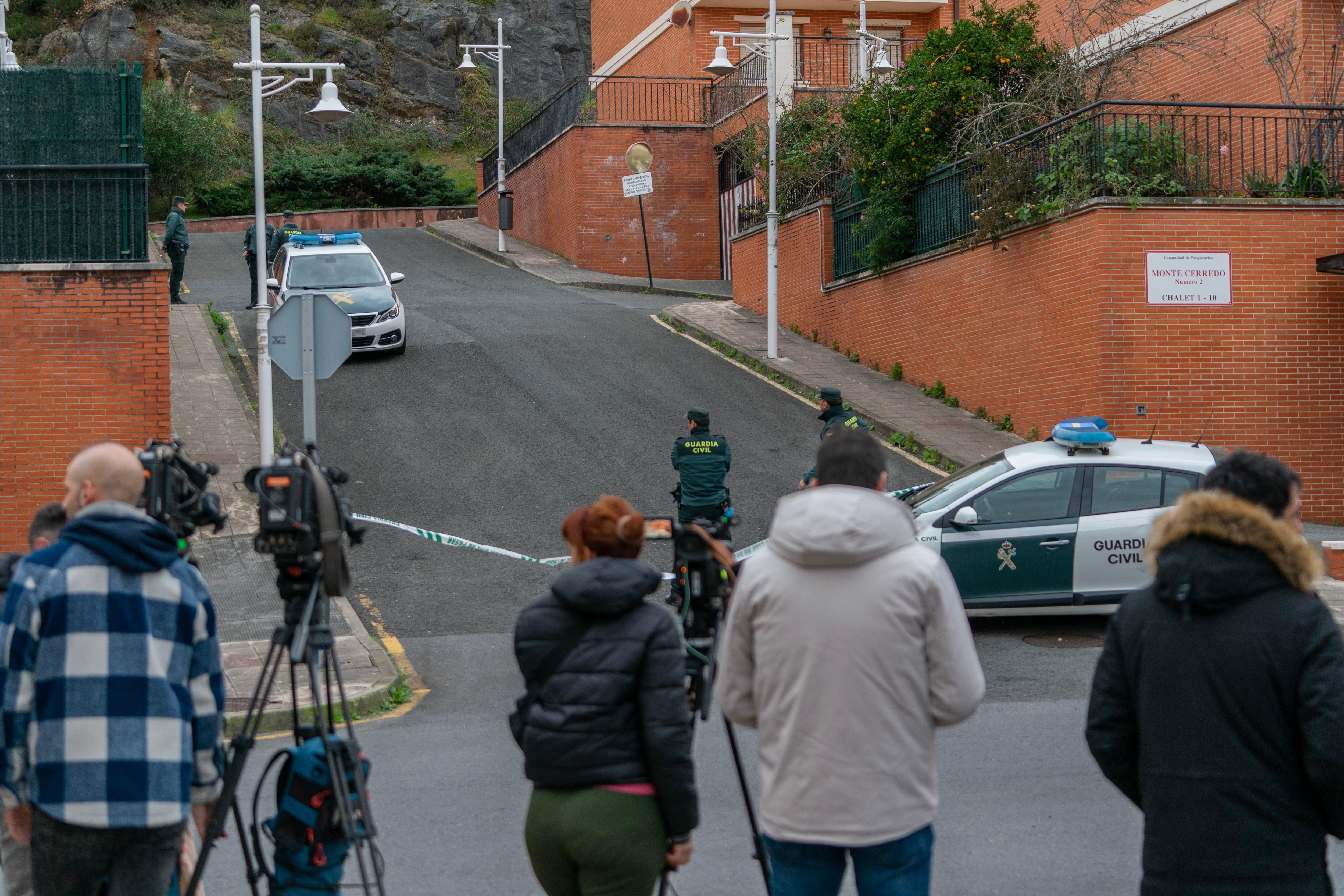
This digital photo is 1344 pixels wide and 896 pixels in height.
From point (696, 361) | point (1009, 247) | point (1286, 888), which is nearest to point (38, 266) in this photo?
point (696, 361)

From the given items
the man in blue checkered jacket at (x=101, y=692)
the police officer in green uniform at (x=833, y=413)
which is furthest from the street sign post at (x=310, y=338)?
the man in blue checkered jacket at (x=101, y=692)

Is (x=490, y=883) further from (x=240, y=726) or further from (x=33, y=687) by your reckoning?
(x=240, y=726)

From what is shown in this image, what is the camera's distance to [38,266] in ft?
43.3

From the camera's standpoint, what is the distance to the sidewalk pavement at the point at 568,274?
2931cm

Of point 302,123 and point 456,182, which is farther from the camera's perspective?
point 302,123

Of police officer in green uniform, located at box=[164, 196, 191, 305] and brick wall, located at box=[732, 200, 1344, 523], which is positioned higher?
police officer in green uniform, located at box=[164, 196, 191, 305]

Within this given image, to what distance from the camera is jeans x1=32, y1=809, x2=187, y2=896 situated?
3.58 metres

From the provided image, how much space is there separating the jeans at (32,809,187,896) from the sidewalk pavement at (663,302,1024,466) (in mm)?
12003

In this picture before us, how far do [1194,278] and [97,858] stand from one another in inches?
557

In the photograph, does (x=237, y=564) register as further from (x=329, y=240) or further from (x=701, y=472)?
(x=329, y=240)

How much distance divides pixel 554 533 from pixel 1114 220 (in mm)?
7557

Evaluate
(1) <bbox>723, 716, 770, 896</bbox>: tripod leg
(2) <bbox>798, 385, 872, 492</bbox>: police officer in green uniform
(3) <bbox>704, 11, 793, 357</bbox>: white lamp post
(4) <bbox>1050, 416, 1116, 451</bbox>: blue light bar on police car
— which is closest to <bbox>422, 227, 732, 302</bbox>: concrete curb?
(3) <bbox>704, 11, 793, 357</bbox>: white lamp post

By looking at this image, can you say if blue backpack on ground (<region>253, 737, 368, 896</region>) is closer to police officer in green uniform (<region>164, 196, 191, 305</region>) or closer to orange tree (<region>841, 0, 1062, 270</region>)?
orange tree (<region>841, 0, 1062, 270</region>)

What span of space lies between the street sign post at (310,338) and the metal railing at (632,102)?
2066 cm
